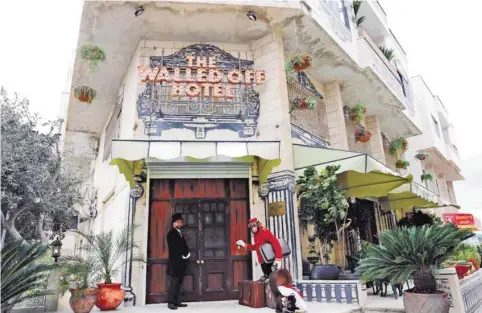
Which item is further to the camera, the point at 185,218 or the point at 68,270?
the point at 185,218

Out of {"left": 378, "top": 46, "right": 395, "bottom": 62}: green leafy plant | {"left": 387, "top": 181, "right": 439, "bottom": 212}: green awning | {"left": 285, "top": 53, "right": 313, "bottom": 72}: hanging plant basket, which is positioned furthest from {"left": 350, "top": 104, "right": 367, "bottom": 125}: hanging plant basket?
{"left": 378, "top": 46, "right": 395, "bottom": 62}: green leafy plant

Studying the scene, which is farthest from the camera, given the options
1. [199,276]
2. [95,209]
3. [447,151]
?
[447,151]

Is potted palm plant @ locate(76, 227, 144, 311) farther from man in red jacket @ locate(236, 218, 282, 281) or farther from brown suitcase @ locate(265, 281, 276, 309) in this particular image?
brown suitcase @ locate(265, 281, 276, 309)

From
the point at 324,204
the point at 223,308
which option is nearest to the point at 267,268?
the point at 223,308

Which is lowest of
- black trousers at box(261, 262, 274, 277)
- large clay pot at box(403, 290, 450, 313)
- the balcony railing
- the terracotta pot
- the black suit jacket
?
large clay pot at box(403, 290, 450, 313)

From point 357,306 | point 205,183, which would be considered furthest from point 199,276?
point 357,306

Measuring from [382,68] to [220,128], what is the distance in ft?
25.0

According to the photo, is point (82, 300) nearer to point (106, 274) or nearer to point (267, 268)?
point (106, 274)

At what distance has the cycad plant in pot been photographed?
23.4ft

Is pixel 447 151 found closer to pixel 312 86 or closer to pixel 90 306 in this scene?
pixel 312 86

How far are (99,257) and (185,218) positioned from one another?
81.8 inches

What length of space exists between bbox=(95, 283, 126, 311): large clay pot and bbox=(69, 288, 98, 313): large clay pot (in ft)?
0.90

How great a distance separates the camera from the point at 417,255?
5324 mm

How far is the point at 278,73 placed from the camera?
29.0ft
